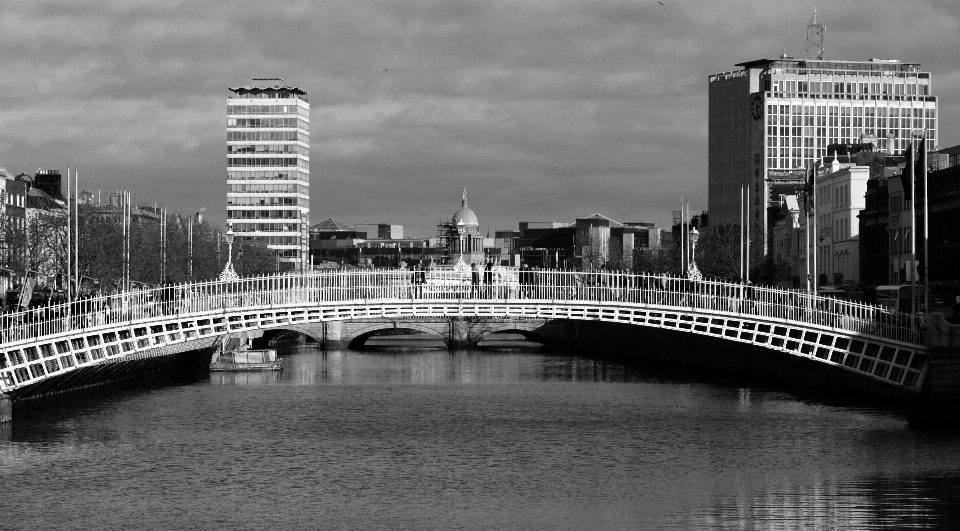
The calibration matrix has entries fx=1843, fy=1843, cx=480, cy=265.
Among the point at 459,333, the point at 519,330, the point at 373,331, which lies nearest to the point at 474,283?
the point at 373,331

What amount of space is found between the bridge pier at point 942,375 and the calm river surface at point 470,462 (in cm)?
147

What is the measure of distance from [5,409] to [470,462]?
1912cm

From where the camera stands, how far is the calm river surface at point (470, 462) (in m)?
53.4

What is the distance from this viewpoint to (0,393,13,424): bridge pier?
7056cm

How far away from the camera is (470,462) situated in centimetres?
6456

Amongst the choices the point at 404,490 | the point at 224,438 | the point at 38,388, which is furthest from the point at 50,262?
the point at 404,490

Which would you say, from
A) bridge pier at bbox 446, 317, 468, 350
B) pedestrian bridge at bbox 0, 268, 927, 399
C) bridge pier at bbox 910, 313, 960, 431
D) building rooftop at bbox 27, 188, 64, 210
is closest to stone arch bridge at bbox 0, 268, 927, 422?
pedestrian bridge at bbox 0, 268, 927, 399

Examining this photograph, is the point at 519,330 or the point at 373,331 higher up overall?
the point at 373,331

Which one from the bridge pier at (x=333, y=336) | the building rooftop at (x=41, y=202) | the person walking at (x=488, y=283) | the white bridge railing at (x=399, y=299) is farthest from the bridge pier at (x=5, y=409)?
the bridge pier at (x=333, y=336)

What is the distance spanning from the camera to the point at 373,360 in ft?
440

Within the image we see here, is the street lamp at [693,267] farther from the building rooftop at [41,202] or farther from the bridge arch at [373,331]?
the building rooftop at [41,202]

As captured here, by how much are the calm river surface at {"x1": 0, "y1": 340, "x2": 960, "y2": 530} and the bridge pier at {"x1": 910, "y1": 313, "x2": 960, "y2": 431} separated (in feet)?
4.83

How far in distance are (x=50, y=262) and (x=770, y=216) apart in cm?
7520

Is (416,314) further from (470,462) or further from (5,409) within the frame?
(5,409)
